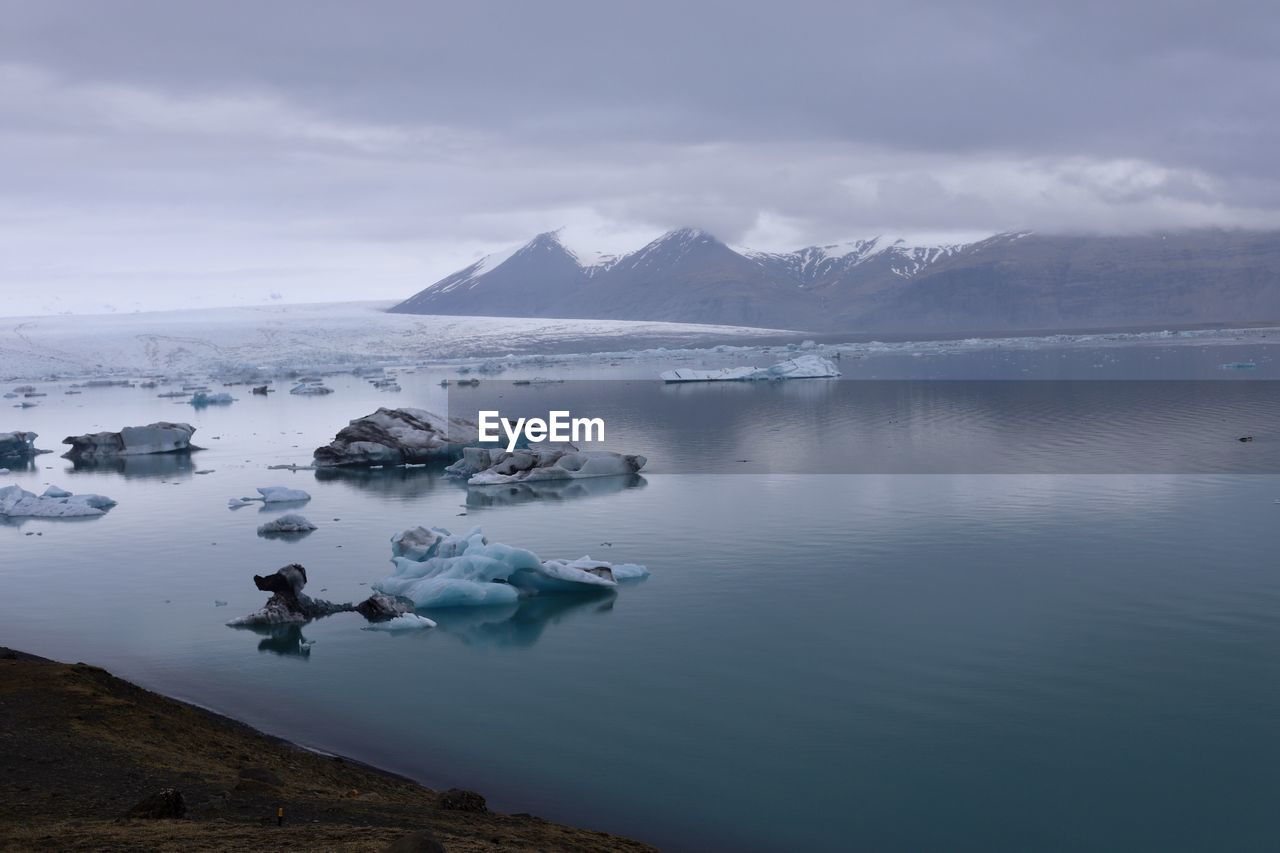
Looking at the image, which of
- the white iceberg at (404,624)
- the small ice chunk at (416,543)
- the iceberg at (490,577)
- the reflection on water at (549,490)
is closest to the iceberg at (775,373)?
the reflection on water at (549,490)

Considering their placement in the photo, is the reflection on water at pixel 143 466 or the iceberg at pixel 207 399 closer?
the reflection on water at pixel 143 466

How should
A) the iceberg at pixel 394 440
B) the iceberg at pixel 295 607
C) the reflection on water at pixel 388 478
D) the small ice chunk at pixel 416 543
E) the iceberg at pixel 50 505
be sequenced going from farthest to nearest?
1. the iceberg at pixel 394 440
2. the reflection on water at pixel 388 478
3. the iceberg at pixel 50 505
4. the small ice chunk at pixel 416 543
5. the iceberg at pixel 295 607

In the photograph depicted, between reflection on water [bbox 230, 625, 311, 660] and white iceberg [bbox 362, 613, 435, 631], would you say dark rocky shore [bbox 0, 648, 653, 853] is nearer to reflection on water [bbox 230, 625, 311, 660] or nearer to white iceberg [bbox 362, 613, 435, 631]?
reflection on water [bbox 230, 625, 311, 660]

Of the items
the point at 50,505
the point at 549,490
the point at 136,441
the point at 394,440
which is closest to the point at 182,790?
the point at 549,490

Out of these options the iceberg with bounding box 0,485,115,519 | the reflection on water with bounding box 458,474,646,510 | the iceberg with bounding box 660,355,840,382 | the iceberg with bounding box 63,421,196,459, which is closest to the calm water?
the reflection on water with bounding box 458,474,646,510

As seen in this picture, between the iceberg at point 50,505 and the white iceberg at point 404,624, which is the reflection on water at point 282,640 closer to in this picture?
the white iceberg at point 404,624
